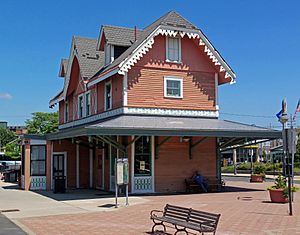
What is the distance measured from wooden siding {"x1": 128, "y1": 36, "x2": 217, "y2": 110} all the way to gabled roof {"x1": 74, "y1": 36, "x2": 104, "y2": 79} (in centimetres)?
523

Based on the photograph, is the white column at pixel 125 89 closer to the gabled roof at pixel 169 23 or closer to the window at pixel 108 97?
the gabled roof at pixel 169 23

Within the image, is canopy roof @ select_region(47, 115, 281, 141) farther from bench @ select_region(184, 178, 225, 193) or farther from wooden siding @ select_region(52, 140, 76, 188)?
bench @ select_region(184, 178, 225, 193)

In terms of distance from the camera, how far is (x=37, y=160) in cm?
2720

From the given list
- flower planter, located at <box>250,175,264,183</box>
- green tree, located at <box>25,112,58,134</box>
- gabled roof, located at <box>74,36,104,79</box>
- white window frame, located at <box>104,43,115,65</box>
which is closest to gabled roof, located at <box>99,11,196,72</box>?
white window frame, located at <box>104,43,115,65</box>

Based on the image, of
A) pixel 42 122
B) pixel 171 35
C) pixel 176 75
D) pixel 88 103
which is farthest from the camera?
pixel 42 122

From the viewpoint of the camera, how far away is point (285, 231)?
11477 millimetres

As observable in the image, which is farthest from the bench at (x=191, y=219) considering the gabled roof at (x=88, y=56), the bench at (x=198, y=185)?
the gabled roof at (x=88, y=56)

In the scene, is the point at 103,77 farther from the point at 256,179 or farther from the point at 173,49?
the point at 256,179

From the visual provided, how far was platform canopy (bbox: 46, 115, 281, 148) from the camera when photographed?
19656 mm

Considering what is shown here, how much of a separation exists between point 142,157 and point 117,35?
28.0 feet

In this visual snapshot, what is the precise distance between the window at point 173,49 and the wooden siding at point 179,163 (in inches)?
177

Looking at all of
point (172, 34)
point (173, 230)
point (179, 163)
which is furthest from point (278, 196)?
point (172, 34)

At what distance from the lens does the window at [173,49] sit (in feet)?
82.1

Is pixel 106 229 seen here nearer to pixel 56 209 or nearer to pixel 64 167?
pixel 56 209
